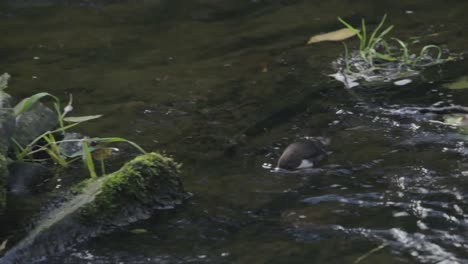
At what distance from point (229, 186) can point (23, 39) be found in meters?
3.63

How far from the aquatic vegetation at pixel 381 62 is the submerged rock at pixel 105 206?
1807 mm

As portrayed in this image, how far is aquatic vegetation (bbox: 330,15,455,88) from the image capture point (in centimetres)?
513

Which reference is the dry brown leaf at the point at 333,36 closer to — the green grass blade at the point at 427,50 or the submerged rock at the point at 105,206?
the green grass blade at the point at 427,50

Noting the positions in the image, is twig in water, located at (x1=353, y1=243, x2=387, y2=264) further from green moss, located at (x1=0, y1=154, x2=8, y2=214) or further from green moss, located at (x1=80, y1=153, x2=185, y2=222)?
green moss, located at (x1=0, y1=154, x2=8, y2=214)

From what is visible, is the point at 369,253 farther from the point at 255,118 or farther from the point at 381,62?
the point at 381,62

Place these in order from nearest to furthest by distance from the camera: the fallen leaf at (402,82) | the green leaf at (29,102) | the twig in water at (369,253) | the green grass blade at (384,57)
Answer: the twig in water at (369,253) < the green leaf at (29,102) < the fallen leaf at (402,82) < the green grass blade at (384,57)

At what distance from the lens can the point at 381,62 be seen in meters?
5.43

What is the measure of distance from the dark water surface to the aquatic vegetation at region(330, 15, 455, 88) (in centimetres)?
12

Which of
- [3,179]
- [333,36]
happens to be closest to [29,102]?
[3,179]

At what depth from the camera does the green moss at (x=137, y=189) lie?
3385mm

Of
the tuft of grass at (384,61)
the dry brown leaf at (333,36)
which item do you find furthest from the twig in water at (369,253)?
the dry brown leaf at (333,36)

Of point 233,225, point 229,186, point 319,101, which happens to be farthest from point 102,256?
point 319,101

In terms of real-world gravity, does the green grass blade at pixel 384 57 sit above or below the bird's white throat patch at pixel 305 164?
above

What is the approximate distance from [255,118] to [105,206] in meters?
1.45
